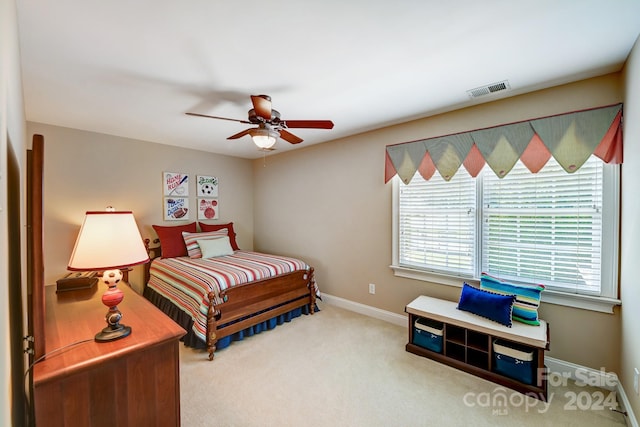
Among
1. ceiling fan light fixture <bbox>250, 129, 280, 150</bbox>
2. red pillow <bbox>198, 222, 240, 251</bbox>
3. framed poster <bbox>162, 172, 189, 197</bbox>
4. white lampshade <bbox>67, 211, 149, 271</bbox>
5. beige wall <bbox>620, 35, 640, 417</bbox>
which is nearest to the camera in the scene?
white lampshade <bbox>67, 211, 149, 271</bbox>

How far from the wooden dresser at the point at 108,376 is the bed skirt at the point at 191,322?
1.35 m

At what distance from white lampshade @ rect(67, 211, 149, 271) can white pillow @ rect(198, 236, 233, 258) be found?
2501 mm

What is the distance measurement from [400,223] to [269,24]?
2.40 m

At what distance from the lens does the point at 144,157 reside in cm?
391

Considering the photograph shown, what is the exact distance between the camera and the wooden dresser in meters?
1.06

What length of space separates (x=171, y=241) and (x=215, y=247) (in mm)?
615

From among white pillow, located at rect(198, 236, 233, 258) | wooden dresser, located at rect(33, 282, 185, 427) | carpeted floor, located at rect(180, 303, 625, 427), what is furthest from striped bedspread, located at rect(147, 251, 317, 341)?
wooden dresser, located at rect(33, 282, 185, 427)

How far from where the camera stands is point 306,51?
1.78 meters

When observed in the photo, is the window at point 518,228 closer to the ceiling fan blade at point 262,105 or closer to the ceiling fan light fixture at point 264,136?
the ceiling fan light fixture at point 264,136

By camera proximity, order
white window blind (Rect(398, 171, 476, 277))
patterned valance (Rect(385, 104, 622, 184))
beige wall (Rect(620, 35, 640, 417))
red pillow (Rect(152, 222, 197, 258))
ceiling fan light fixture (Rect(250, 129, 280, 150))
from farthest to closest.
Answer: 1. red pillow (Rect(152, 222, 197, 258))
2. white window blind (Rect(398, 171, 476, 277))
3. ceiling fan light fixture (Rect(250, 129, 280, 150))
4. patterned valance (Rect(385, 104, 622, 184))
5. beige wall (Rect(620, 35, 640, 417))

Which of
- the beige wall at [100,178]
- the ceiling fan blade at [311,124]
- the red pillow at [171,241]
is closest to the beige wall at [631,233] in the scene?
the ceiling fan blade at [311,124]

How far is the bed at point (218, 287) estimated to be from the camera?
2.66 meters

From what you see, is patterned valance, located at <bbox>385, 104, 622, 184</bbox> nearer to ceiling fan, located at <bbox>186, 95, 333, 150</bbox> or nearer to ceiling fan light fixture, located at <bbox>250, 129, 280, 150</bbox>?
ceiling fan, located at <bbox>186, 95, 333, 150</bbox>

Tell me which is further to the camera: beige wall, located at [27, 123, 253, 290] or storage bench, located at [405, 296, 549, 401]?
beige wall, located at [27, 123, 253, 290]
